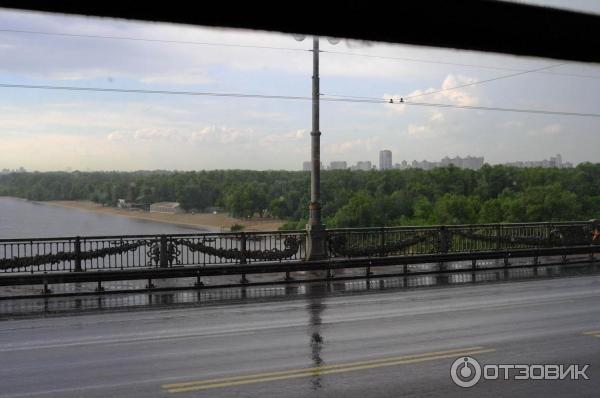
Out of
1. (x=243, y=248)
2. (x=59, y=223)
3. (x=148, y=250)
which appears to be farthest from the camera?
(x=243, y=248)

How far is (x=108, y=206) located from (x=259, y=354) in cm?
989

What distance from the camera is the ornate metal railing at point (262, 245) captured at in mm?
17141

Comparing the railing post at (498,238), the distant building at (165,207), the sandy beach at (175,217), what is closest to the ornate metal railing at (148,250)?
the sandy beach at (175,217)

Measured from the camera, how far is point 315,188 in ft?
63.4

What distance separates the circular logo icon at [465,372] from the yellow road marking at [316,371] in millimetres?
327

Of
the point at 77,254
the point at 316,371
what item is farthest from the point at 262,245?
the point at 316,371

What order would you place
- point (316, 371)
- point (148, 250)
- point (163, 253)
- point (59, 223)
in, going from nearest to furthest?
1. point (316, 371)
2. point (59, 223)
3. point (163, 253)
4. point (148, 250)

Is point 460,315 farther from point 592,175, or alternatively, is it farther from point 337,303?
point 592,175

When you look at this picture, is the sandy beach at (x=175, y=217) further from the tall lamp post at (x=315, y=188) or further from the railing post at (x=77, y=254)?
the tall lamp post at (x=315, y=188)

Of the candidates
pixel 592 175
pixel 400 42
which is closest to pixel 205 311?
pixel 400 42

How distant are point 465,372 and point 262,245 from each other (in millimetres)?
12037

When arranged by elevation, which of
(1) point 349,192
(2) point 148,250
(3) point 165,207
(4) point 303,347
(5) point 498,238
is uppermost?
(1) point 349,192

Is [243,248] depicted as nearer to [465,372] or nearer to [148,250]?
[148,250]

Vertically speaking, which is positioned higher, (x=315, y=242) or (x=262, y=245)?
(x=315, y=242)
